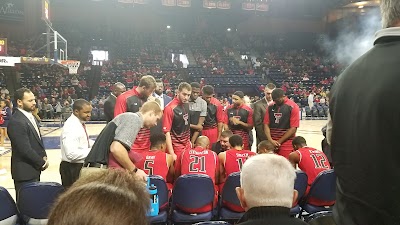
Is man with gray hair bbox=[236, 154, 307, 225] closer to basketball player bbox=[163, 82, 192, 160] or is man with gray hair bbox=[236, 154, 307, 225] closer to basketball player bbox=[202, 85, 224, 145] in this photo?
basketball player bbox=[163, 82, 192, 160]

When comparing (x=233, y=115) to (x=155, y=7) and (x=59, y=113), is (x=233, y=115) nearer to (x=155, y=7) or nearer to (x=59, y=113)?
(x=59, y=113)

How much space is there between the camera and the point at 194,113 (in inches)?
252

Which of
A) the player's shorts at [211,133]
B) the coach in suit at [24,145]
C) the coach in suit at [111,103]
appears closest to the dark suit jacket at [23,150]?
→ the coach in suit at [24,145]

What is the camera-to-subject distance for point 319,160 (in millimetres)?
4414

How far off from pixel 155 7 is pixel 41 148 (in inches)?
1038

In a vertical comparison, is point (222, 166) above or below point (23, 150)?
below

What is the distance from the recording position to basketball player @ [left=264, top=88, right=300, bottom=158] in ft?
19.5

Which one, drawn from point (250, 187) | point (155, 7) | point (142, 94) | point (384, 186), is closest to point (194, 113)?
point (142, 94)

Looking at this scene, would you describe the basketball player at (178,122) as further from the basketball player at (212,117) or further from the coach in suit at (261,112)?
the coach in suit at (261,112)

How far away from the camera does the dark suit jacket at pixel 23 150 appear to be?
4148mm

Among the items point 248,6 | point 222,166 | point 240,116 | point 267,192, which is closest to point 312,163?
point 222,166

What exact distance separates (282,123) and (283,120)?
0.05 m

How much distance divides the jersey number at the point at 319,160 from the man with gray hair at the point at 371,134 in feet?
10.3

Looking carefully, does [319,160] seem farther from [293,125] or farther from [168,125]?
[168,125]
